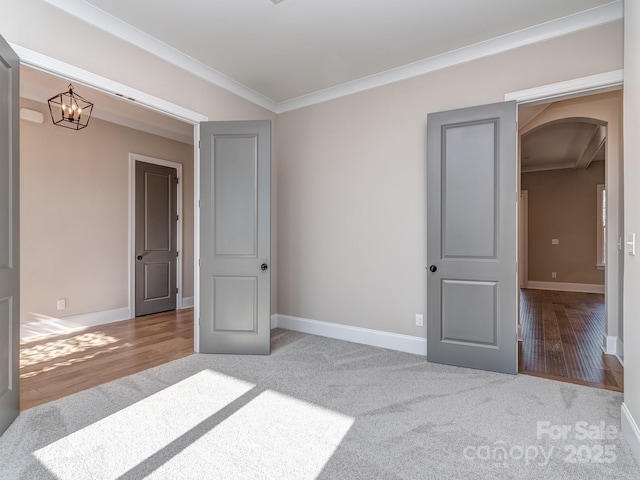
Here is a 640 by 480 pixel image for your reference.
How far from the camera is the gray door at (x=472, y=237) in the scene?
302 cm

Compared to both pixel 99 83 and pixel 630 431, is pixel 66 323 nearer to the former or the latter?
pixel 99 83

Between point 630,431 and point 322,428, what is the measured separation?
68.0 inches

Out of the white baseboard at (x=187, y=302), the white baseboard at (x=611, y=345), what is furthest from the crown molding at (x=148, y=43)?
the white baseboard at (x=611, y=345)

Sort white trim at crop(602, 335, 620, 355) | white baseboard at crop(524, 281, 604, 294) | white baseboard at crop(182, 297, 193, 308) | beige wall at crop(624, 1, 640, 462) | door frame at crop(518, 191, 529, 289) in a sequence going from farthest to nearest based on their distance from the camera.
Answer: door frame at crop(518, 191, 529, 289) < white baseboard at crop(524, 281, 604, 294) < white baseboard at crop(182, 297, 193, 308) < white trim at crop(602, 335, 620, 355) < beige wall at crop(624, 1, 640, 462)

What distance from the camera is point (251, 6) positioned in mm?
2672

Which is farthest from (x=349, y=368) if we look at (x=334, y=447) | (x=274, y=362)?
(x=334, y=447)

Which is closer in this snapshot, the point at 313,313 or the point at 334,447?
the point at 334,447

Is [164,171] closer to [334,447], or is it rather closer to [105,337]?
→ [105,337]

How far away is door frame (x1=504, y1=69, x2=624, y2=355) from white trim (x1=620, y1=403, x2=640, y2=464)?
5.94ft

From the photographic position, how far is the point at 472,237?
317 cm

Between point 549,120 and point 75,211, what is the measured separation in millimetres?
5950

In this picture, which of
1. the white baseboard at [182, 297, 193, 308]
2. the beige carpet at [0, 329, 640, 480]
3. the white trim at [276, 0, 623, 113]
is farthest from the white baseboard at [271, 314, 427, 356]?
the white trim at [276, 0, 623, 113]

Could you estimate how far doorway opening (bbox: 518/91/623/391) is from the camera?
3.58 meters

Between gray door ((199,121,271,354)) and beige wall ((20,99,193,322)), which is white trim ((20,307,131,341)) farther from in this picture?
gray door ((199,121,271,354))
